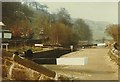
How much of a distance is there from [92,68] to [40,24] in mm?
517

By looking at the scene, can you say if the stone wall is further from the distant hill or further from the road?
the distant hill

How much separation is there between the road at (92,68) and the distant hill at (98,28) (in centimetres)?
10

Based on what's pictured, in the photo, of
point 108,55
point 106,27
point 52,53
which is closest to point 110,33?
point 106,27

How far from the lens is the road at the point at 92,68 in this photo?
5.78 ft

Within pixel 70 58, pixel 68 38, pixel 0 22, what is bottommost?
pixel 70 58

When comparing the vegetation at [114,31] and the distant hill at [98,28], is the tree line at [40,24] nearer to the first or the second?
the distant hill at [98,28]

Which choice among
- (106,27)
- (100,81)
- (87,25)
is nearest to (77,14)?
(87,25)

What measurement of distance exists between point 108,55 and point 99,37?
152 millimetres

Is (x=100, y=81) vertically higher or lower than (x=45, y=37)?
lower

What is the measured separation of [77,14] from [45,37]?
0.30 metres

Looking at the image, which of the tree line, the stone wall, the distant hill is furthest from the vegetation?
the stone wall

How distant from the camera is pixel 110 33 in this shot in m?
1.74

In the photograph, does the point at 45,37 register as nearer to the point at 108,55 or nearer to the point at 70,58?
the point at 70,58

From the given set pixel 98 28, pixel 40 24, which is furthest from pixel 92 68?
pixel 40 24
